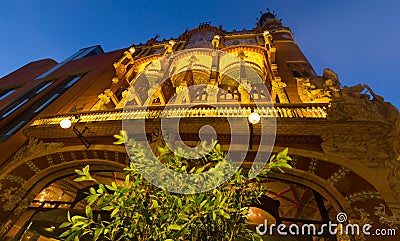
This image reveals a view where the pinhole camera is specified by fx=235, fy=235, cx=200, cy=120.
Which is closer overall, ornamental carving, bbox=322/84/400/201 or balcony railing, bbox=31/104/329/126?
ornamental carving, bbox=322/84/400/201

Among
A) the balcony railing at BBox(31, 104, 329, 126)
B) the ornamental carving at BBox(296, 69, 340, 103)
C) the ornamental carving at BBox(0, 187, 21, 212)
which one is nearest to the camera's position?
the balcony railing at BBox(31, 104, 329, 126)

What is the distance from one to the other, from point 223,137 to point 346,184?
3.54 meters

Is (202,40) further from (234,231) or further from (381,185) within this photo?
(234,231)

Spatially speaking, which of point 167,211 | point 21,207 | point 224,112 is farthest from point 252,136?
point 21,207

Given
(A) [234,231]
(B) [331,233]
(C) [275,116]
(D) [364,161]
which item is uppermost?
(C) [275,116]

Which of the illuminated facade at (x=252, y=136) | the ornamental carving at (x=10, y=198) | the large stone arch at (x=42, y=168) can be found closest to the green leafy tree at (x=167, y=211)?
the illuminated facade at (x=252, y=136)

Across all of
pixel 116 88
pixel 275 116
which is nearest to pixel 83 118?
pixel 116 88

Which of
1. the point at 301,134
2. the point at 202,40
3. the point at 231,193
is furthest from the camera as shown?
the point at 202,40

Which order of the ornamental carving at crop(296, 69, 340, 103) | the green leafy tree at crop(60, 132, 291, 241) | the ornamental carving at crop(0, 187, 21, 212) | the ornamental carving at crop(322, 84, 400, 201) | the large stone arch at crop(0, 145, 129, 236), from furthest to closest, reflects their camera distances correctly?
the ornamental carving at crop(296, 69, 340, 103) < the large stone arch at crop(0, 145, 129, 236) < the ornamental carving at crop(0, 187, 21, 212) < the ornamental carving at crop(322, 84, 400, 201) < the green leafy tree at crop(60, 132, 291, 241)

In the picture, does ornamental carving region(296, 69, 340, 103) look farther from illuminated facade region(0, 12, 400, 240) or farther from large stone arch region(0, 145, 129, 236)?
large stone arch region(0, 145, 129, 236)

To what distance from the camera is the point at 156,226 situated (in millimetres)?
2574

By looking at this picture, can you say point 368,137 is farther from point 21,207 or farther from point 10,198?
point 10,198

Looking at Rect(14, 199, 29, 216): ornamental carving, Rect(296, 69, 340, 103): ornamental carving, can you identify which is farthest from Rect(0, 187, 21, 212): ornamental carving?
Rect(296, 69, 340, 103): ornamental carving

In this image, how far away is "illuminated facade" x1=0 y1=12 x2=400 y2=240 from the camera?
607 centimetres
